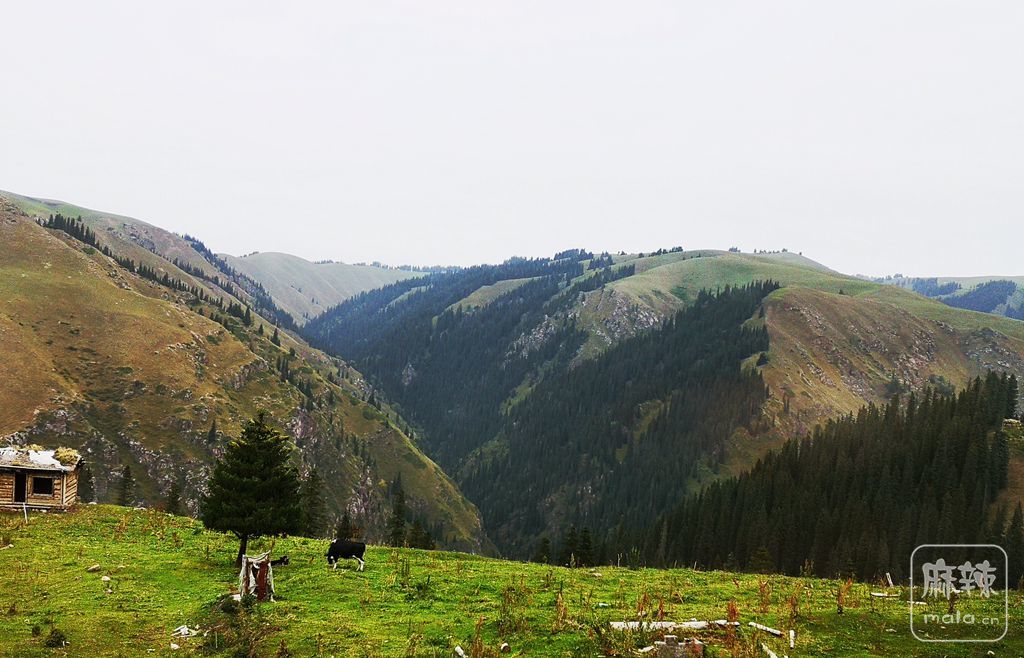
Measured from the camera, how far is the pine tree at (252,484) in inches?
1294

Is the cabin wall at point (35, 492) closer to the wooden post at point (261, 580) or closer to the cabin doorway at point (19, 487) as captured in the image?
the cabin doorway at point (19, 487)

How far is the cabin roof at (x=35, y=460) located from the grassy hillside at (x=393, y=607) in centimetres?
818

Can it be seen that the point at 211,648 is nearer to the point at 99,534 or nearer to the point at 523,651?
the point at 523,651

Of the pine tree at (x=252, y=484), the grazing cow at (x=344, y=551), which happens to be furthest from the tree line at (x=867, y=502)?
the pine tree at (x=252, y=484)

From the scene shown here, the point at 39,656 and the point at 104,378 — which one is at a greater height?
the point at 104,378

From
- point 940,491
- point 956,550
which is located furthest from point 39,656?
point 940,491

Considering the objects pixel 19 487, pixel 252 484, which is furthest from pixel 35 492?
pixel 252 484

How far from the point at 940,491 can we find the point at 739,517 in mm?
33886

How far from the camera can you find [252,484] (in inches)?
1314

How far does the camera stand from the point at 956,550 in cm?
7862

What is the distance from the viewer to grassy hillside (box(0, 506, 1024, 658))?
20.6 meters

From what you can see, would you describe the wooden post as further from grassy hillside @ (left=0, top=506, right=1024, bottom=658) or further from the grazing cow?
the grazing cow

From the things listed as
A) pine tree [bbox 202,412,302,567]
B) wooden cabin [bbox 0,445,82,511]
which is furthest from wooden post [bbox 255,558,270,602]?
wooden cabin [bbox 0,445,82,511]

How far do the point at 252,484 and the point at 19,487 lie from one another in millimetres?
28049
